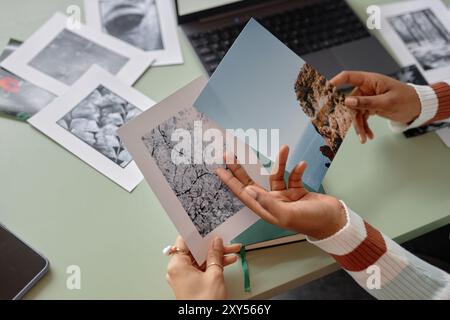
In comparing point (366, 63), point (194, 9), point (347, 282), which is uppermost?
point (194, 9)

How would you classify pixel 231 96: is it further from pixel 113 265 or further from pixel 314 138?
pixel 113 265

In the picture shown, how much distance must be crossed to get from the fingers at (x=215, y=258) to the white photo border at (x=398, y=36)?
Answer: 1.72ft

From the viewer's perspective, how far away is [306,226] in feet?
2.36

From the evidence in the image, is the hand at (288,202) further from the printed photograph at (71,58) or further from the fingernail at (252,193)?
the printed photograph at (71,58)

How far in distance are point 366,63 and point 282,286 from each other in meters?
0.47

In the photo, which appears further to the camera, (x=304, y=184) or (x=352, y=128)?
(x=352, y=128)

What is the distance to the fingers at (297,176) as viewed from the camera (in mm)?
729

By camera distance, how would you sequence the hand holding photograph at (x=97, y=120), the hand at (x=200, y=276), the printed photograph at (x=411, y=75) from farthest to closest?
the printed photograph at (x=411, y=75)
the hand holding photograph at (x=97, y=120)
the hand at (x=200, y=276)

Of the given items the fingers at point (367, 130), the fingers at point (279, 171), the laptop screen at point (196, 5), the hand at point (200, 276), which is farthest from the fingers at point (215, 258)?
the laptop screen at point (196, 5)

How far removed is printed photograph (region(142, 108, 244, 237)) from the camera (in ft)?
2.37

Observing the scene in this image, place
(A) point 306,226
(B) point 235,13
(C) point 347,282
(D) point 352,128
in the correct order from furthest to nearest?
(C) point 347,282
(B) point 235,13
(D) point 352,128
(A) point 306,226

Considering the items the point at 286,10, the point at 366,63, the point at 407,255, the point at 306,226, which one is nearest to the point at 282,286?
the point at 306,226

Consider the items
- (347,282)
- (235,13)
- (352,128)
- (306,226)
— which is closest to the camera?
(306,226)

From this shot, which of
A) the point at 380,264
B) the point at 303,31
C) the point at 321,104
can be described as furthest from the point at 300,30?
the point at 380,264
